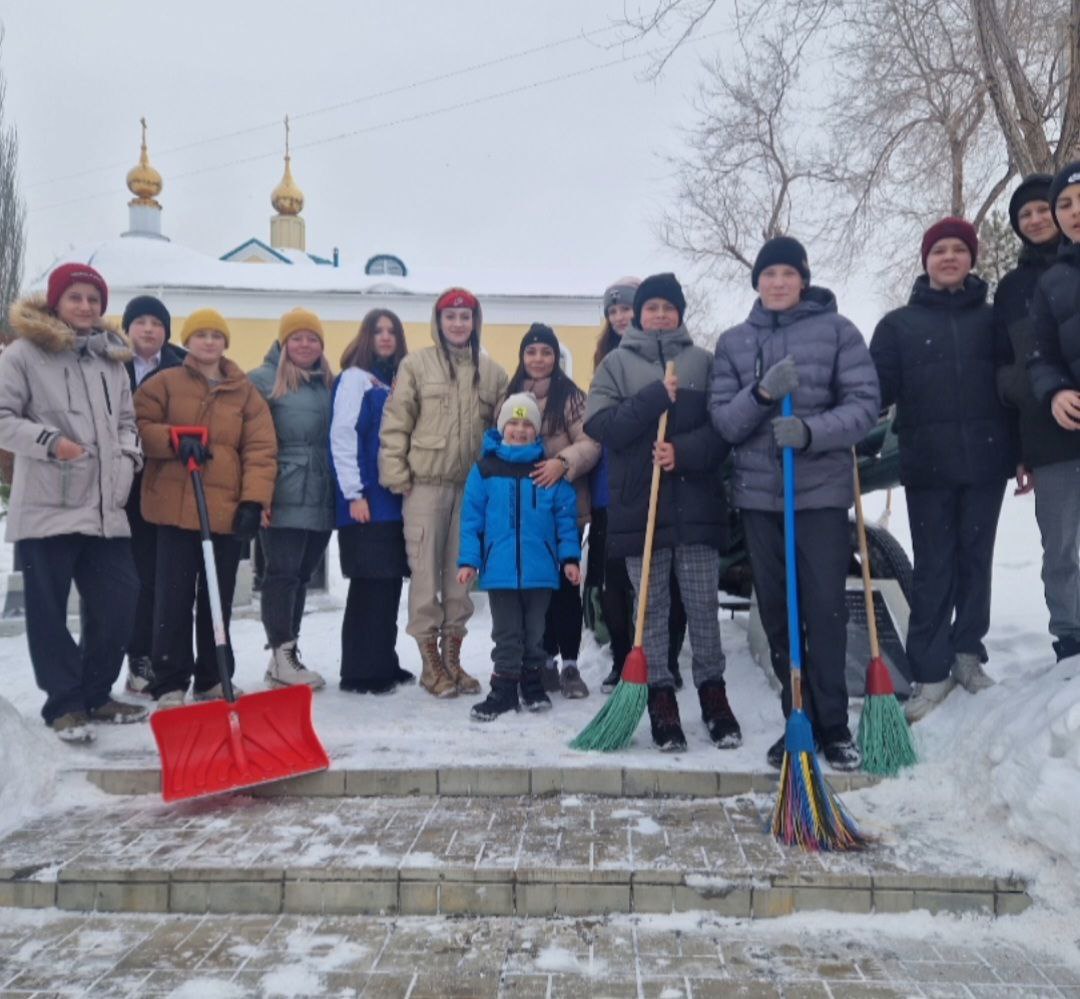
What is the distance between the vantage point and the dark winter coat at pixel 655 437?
3982mm

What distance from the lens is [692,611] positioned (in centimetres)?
404

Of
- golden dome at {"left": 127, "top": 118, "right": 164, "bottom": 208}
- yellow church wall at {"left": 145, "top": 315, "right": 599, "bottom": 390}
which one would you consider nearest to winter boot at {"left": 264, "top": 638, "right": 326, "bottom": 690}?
yellow church wall at {"left": 145, "top": 315, "right": 599, "bottom": 390}

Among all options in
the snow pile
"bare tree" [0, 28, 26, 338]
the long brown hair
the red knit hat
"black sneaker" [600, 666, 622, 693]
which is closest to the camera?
the snow pile

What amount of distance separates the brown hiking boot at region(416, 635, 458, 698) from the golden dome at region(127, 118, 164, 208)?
3177cm

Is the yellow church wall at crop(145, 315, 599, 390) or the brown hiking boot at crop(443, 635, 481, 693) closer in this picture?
the brown hiking boot at crop(443, 635, 481, 693)

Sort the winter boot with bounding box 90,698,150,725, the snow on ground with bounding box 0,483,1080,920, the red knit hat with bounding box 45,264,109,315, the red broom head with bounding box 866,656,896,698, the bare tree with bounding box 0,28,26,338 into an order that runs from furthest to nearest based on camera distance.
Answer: the bare tree with bounding box 0,28,26,338 → the winter boot with bounding box 90,698,150,725 → the red knit hat with bounding box 45,264,109,315 → the red broom head with bounding box 866,656,896,698 → the snow on ground with bounding box 0,483,1080,920

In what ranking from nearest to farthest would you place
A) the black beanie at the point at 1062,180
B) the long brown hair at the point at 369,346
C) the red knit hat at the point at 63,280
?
the black beanie at the point at 1062,180
the red knit hat at the point at 63,280
the long brown hair at the point at 369,346

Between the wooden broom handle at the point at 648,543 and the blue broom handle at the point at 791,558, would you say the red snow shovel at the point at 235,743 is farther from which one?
the blue broom handle at the point at 791,558

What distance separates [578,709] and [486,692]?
63 cm

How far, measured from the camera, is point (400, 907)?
287cm

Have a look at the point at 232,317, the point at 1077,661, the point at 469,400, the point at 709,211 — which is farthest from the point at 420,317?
the point at 1077,661

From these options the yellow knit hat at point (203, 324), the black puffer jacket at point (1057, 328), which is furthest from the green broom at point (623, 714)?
the yellow knit hat at point (203, 324)

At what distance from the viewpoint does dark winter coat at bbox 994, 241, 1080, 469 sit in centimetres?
368

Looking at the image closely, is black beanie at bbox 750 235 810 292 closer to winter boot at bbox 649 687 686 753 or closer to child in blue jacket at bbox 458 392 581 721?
child in blue jacket at bbox 458 392 581 721
